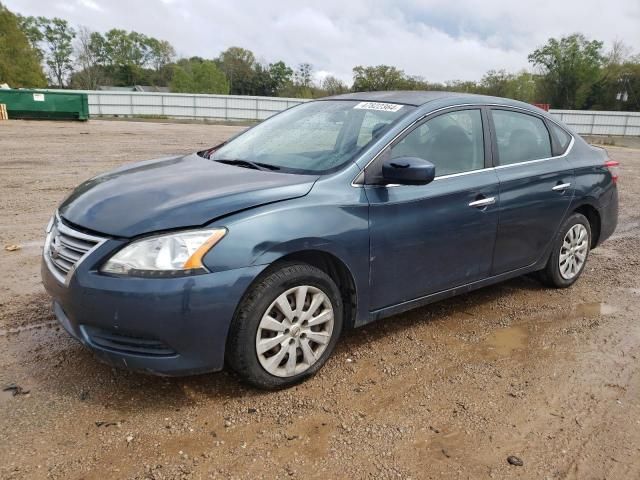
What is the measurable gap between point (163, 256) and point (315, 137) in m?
1.55

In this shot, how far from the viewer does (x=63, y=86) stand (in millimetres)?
83688

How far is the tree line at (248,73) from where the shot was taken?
57375 millimetres

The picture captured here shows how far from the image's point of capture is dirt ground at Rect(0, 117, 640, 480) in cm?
244

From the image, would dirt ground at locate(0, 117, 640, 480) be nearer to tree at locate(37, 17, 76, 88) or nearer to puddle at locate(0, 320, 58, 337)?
puddle at locate(0, 320, 58, 337)

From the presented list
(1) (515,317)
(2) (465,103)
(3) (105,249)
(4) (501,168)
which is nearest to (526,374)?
(1) (515,317)

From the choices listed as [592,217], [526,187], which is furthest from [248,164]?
[592,217]

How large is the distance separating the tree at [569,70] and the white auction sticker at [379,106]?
6411cm

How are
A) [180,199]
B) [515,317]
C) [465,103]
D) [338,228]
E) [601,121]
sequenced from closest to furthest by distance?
[180,199], [338,228], [465,103], [515,317], [601,121]

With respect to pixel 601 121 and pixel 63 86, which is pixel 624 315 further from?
pixel 63 86

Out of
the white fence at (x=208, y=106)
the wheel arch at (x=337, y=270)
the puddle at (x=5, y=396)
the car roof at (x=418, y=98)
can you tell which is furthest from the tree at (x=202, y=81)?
the puddle at (x=5, y=396)

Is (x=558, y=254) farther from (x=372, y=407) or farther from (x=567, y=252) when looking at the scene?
(x=372, y=407)

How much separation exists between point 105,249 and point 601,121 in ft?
131

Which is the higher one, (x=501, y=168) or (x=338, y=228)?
(x=501, y=168)

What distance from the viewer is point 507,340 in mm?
3826
